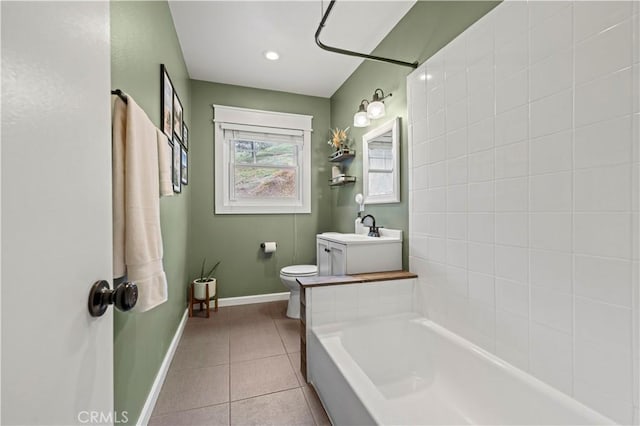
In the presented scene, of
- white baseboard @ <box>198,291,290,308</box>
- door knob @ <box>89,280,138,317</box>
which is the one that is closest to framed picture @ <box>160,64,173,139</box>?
door knob @ <box>89,280,138,317</box>

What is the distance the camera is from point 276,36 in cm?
232

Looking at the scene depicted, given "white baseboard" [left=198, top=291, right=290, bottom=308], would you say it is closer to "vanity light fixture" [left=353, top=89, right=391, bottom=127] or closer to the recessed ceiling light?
"vanity light fixture" [left=353, top=89, right=391, bottom=127]

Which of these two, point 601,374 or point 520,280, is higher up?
point 520,280

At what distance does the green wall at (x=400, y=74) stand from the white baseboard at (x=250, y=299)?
115 cm

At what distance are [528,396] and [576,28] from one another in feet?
4.86

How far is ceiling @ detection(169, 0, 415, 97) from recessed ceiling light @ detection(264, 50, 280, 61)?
4 centimetres

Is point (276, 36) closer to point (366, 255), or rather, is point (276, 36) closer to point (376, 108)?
point (376, 108)

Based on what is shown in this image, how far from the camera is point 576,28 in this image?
3.47ft

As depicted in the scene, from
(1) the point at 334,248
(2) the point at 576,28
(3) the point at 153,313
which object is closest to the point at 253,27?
(1) the point at 334,248

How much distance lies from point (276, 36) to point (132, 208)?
205 centimetres

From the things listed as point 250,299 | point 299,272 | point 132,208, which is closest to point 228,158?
point 299,272

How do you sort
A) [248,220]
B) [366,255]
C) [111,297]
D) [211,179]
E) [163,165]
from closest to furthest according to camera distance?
[111,297]
[163,165]
[366,255]
[211,179]
[248,220]

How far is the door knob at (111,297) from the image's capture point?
581 mm

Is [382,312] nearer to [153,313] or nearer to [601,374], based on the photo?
[601,374]
